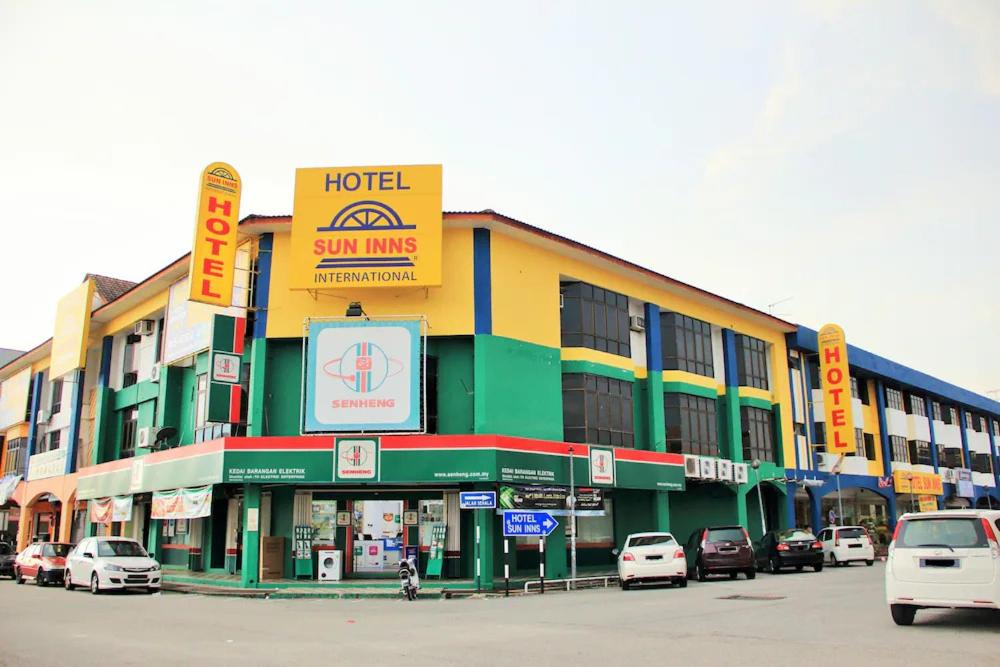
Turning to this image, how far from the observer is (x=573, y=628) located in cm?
1330

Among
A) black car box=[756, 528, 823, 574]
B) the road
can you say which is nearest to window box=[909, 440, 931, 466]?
black car box=[756, 528, 823, 574]

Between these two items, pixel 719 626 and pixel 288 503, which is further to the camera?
pixel 288 503

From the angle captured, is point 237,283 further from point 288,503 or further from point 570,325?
point 570,325

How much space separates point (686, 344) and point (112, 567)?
72.7 ft

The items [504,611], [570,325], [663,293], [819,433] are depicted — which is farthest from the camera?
[819,433]

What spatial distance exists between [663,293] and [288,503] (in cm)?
1668

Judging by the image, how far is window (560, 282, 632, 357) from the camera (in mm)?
29562

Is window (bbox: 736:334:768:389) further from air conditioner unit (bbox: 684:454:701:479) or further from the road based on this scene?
the road

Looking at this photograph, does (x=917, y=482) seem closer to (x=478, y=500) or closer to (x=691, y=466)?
(x=691, y=466)

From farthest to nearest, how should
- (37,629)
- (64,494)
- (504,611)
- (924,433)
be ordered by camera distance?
(924,433)
(64,494)
(504,611)
(37,629)

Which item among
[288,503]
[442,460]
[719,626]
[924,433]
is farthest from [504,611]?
[924,433]

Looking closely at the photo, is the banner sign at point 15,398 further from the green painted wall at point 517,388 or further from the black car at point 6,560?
the green painted wall at point 517,388

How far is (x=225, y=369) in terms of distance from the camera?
2570 centimetres

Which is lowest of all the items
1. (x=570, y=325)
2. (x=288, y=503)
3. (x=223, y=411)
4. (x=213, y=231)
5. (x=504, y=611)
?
(x=504, y=611)
